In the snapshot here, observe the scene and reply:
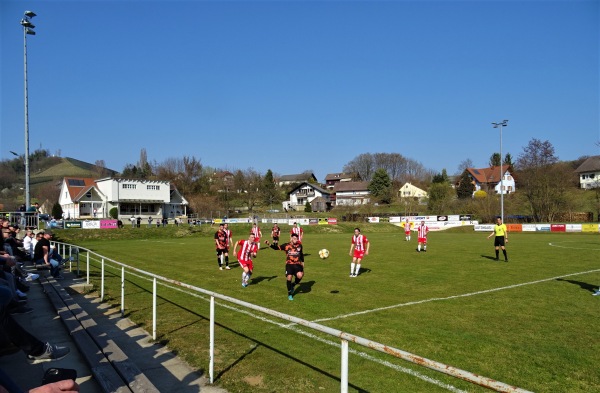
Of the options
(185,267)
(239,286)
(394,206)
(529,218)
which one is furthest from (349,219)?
(239,286)

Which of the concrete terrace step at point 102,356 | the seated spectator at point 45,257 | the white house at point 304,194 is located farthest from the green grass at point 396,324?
the white house at point 304,194

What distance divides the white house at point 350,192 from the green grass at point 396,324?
88732 mm

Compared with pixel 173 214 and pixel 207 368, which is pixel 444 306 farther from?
pixel 173 214

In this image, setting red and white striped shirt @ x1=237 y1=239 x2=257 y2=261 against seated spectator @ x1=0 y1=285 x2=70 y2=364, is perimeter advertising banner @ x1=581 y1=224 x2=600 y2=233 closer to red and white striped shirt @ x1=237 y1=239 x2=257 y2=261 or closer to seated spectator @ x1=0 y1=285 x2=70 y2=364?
red and white striped shirt @ x1=237 y1=239 x2=257 y2=261

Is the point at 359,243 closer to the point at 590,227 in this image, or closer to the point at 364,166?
the point at 590,227

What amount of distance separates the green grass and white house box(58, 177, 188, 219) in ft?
172

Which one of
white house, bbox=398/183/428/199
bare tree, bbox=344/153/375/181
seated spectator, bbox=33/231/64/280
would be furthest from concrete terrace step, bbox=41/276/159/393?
bare tree, bbox=344/153/375/181

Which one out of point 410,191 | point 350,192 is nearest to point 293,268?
point 410,191

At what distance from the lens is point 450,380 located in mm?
5902

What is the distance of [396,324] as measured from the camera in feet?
28.9

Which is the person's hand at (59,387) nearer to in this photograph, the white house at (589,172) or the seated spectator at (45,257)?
the seated spectator at (45,257)

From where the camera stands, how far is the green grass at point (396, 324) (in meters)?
5.98

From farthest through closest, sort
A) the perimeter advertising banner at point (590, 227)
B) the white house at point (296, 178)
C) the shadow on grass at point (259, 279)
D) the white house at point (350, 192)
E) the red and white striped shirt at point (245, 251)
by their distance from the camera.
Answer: the white house at point (296, 178)
the white house at point (350, 192)
the perimeter advertising banner at point (590, 227)
the shadow on grass at point (259, 279)
the red and white striped shirt at point (245, 251)

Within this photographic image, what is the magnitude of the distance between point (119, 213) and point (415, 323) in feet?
214
